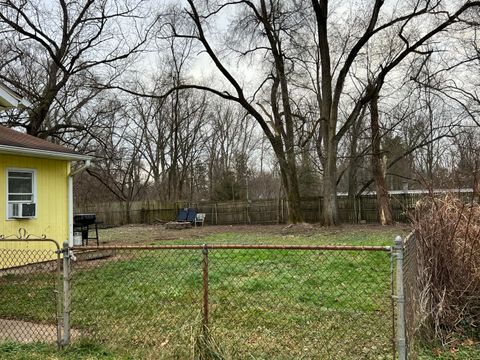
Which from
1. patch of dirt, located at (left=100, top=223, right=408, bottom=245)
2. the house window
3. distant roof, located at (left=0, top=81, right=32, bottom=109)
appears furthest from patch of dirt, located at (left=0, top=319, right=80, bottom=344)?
patch of dirt, located at (left=100, top=223, right=408, bottom=245)

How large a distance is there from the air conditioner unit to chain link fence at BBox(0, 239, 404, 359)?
100cm

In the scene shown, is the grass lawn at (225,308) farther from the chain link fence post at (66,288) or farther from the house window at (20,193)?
the house window at (20,193)

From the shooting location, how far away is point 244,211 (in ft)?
86.9

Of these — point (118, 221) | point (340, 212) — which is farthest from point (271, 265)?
point (118, 221)

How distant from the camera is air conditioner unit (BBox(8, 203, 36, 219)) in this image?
1015 cm

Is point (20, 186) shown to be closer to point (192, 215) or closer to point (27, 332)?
point (27, 332)

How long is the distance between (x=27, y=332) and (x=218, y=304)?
2.38 metres

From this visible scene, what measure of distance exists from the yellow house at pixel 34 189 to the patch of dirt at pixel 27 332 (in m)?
4.92

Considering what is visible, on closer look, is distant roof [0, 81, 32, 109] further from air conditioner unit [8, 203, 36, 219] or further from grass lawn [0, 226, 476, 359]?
grass lawn [0, 226, 476, 359]

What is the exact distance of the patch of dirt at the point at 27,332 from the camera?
4.79m

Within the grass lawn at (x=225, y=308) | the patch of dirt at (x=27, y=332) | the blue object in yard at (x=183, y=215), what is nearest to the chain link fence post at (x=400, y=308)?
the grass lawn at (x=225, y=308)

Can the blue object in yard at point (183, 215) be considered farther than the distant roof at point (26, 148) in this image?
Yes

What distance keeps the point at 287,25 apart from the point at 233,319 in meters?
20.3

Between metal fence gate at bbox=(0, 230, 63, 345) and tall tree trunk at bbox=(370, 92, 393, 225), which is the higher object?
tall tree trunk at bbox=(370, 92, 393, 225)
